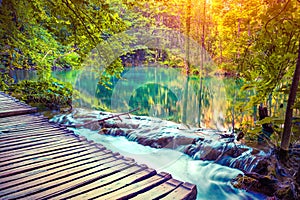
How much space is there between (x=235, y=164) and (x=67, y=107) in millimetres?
7709

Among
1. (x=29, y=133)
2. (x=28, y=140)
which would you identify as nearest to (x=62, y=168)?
(x=28, y=140)

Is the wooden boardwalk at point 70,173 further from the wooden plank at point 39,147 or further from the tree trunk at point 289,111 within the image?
the tree trunk at point 289,111

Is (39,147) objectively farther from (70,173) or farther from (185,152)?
(185,152)

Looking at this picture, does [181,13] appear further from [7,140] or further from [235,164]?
[7,140]

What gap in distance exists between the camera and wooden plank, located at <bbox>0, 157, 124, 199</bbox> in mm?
1879

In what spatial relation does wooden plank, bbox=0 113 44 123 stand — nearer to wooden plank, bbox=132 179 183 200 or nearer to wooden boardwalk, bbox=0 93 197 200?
wooden boardwalk, bbox=0 93 197 200

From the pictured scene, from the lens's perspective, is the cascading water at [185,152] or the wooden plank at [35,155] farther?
the cascading water at [185,152]

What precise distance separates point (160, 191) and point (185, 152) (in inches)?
→ 142

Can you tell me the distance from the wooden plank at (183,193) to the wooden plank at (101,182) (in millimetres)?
388

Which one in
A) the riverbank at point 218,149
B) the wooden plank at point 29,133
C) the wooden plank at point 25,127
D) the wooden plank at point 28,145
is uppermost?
the wooden plank at point 25,127

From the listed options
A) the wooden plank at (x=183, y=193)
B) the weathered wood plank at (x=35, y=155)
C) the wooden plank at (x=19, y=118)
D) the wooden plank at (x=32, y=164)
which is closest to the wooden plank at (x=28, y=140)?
the weathered wood plank at (x=35, y=155)

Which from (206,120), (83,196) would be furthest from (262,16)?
(206,120)

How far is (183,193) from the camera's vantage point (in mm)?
1939

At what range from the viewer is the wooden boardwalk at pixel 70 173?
1.92m
